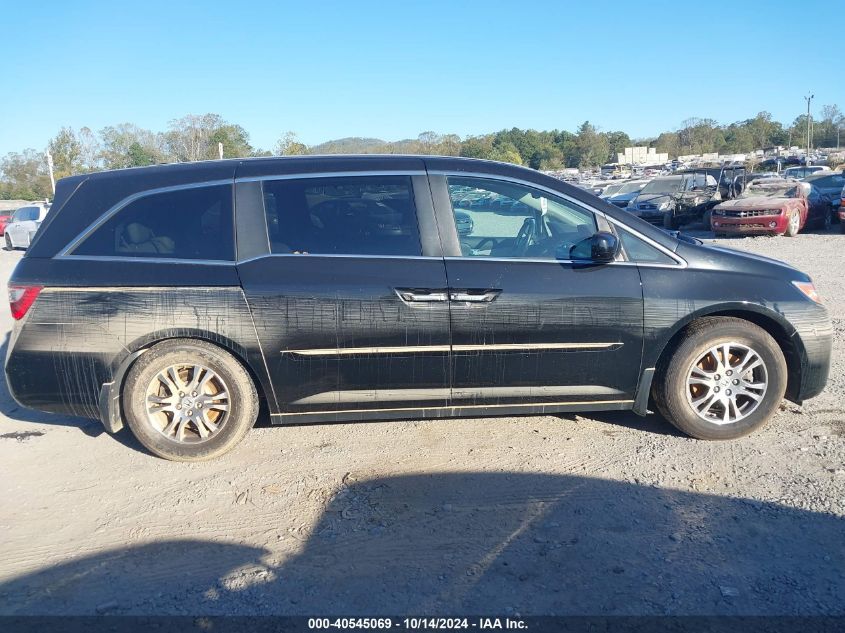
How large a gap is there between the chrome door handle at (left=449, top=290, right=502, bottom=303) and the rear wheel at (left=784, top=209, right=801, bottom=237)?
1547cm

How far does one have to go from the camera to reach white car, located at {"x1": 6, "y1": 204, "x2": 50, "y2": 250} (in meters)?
22.4

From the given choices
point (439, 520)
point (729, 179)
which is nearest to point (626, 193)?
point (729, 179)

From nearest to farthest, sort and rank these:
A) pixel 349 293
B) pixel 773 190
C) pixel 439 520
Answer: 1. pixel 439 520
2. pixel 349 293
3. pixel 773 190

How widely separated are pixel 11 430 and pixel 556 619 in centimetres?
438

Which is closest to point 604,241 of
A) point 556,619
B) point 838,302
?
point 556,619

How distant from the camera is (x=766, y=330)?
4695mm

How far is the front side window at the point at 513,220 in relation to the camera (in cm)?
448

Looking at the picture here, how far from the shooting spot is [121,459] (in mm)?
4613

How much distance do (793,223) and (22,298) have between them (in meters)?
17.7

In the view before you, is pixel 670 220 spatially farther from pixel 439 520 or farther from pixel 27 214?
pixel 27 214

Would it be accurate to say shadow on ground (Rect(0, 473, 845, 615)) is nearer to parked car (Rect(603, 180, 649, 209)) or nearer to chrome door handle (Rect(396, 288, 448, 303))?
chrome door handle (Rect(396, 288, 448, 303))

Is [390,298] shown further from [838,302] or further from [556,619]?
[838,302]

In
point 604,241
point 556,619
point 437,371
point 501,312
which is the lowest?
point 556,619

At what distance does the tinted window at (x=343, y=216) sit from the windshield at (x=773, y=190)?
1659 centimetres
